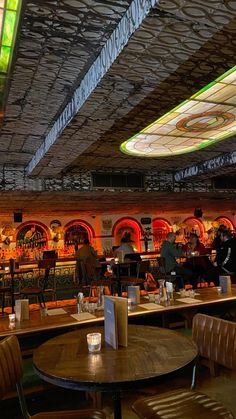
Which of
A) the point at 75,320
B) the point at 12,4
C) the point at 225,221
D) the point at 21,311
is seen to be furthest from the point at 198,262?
the point at 225,221

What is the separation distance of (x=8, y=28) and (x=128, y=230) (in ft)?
40.2

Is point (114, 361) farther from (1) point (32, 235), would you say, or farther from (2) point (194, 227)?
(2) point (194, 227)

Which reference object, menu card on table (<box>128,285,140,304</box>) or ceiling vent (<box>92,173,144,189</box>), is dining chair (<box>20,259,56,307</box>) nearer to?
ceiling vent (<box>92,173,144,189</box>)

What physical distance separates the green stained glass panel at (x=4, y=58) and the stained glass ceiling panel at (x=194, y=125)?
212 centimetres

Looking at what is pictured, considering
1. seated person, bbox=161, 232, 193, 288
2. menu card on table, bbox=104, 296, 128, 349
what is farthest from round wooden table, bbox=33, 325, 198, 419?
seated person, bbox=161, 232, 193, 288

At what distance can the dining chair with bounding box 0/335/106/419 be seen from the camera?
6.58 ft

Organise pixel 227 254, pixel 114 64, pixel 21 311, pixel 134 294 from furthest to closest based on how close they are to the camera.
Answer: pixel 227 254
pixel 134 294
pixel 21 311
pixel 114 64

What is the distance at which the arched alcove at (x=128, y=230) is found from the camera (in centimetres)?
1435

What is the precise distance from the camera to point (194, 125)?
545 cm

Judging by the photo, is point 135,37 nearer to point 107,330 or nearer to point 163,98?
point 163,98

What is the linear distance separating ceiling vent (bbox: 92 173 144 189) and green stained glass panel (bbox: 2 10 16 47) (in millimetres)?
5308

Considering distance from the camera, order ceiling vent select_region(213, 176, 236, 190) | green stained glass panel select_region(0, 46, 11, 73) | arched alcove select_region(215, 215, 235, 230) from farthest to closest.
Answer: arched alcove select_region(215, 215, 235, 230) → ceiling vent select_region(213, 176, 236, 190) → green stained glass panel select_region(0, 46, 11, 73)

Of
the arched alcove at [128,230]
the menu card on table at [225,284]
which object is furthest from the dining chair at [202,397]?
the arched alcove at [128,230]

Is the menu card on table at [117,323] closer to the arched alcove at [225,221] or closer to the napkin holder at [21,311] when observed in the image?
the napkin holder at [21,311]
